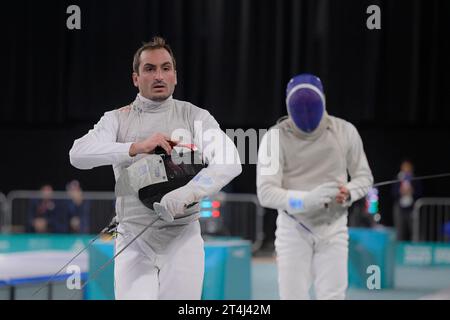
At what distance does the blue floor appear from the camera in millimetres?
6391

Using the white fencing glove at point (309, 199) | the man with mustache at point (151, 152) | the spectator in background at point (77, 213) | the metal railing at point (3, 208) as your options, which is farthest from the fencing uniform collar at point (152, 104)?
the metal railing at point (3, 208)

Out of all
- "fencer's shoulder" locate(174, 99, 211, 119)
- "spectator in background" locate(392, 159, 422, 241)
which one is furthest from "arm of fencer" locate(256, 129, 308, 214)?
"spectator in background" locate(392, 159, 422, 241)

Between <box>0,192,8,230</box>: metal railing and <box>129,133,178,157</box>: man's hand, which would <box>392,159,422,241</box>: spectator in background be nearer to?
<box>0,192,8,230</box>: metal railing

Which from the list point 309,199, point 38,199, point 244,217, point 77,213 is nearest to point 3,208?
point 38,199

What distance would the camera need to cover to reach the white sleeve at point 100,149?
10.3 feet

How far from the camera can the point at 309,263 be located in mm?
3658

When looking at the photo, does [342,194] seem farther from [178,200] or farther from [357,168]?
[178,200]

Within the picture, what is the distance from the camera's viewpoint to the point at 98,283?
17.2 ft

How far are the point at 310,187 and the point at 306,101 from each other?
14.8 inches

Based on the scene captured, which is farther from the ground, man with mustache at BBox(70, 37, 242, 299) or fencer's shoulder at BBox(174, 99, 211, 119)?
fencer's shoulder at BBox(174, 99, 211, 119)

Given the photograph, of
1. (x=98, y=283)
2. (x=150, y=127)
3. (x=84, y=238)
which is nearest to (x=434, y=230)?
(x=84, y=238)

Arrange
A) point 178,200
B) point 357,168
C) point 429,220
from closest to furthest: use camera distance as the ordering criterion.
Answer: point 178,200 → point 357,168 → point 429,220

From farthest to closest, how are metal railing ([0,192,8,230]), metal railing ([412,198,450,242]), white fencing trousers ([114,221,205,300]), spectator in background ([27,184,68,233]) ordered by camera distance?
metal railing ([0,192,8,230]) → spectator in background ([27,184,68,233]) → metal railing ([412,198,450,242]) → white fencing trousers ([114,221,205,300])

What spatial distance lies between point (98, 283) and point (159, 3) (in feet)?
5.84
